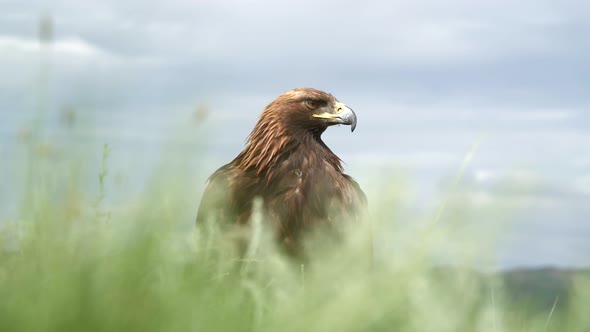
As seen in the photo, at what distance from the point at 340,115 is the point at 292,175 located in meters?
1.05

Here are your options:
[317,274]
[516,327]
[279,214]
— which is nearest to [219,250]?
[317,274]

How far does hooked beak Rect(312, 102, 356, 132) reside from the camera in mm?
7039

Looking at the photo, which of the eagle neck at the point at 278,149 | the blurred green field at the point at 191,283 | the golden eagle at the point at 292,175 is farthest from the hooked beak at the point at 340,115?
the blurred green field at the point at 191,283

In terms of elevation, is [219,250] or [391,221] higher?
[391,221]

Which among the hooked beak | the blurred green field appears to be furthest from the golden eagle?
the blurred green field

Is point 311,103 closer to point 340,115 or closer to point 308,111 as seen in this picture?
point 308,111

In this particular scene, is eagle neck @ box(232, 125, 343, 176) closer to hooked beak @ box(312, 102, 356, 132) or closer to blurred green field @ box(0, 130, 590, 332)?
hooked beak @ box(312, 102, 356, 132)

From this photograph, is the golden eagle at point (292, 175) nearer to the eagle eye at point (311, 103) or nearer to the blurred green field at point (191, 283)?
the eagle eye at point (311, 103)

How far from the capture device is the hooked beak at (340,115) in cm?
704

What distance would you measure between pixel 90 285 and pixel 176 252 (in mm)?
482

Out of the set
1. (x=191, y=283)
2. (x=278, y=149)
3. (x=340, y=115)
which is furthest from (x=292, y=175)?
(x=191, y=283)

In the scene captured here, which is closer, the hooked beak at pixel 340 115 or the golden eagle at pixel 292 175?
the golden eagle at pixel 292 175

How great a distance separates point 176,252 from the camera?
2.33m

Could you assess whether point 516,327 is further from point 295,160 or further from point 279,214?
point 295,160
